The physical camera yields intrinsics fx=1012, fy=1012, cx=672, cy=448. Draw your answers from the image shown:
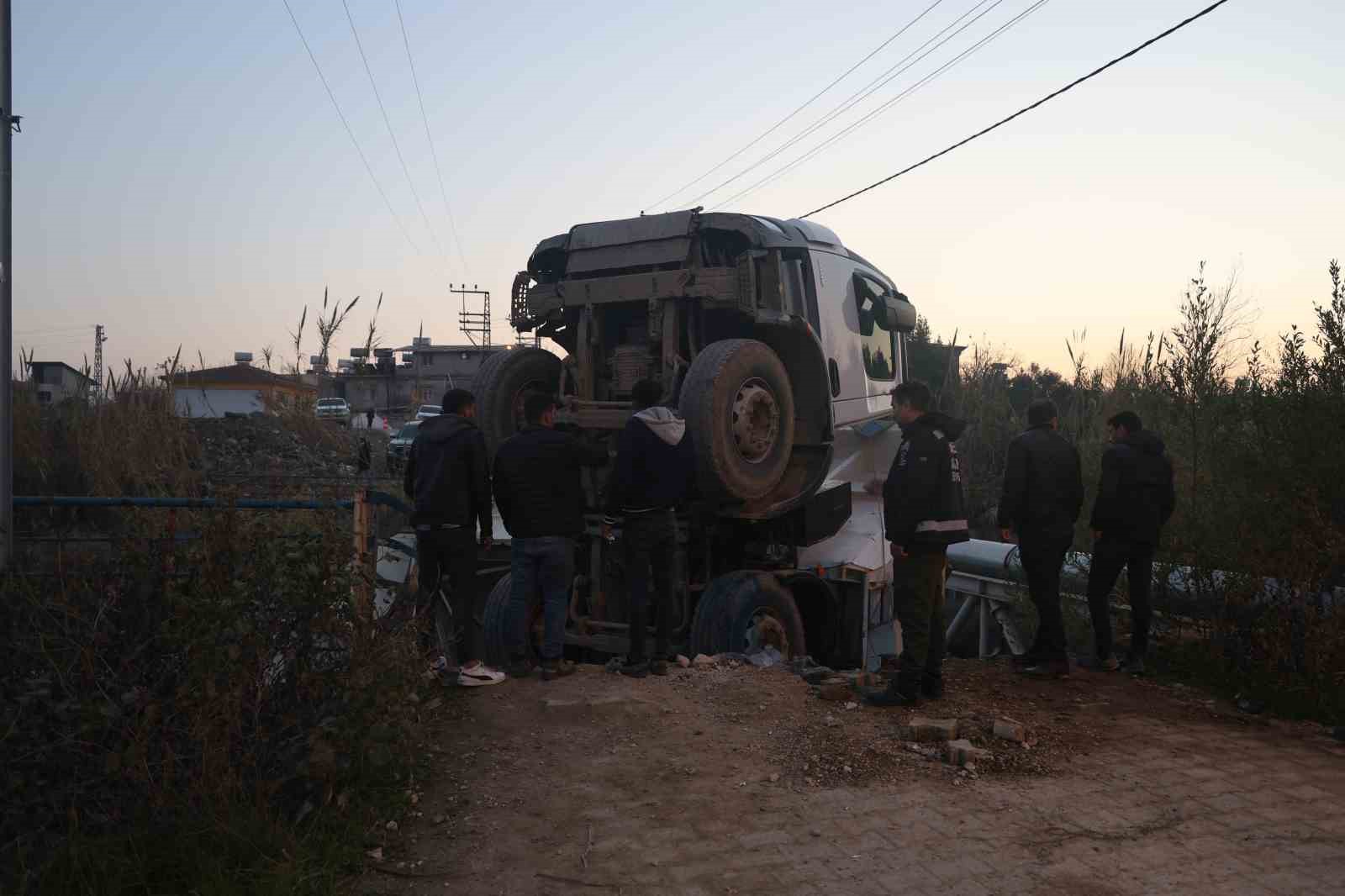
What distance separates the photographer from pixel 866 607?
307 inches

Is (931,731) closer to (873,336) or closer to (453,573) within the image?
(453,573)

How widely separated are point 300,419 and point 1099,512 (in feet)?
40.5

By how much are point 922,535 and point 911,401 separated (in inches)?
33.0

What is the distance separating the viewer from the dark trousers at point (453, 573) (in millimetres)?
6078

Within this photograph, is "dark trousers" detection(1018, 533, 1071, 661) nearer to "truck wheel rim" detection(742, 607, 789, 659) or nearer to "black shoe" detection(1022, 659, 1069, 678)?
"black shoe" detection(1022, 659, 1069, 678)

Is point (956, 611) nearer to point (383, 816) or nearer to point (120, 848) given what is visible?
point (383, 816)

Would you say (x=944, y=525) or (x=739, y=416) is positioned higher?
(x=739, y=416)

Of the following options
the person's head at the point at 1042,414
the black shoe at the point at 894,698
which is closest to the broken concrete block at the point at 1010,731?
the black shoe at the point at 894,698

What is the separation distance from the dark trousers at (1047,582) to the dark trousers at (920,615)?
92 centimetres

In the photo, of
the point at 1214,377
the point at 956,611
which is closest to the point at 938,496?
the point at 1214,377

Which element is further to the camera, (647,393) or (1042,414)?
(1042,414)

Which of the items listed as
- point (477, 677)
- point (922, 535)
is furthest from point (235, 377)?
point (922, 535)

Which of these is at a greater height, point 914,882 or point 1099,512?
point 1099,512

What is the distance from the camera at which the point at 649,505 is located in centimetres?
619
